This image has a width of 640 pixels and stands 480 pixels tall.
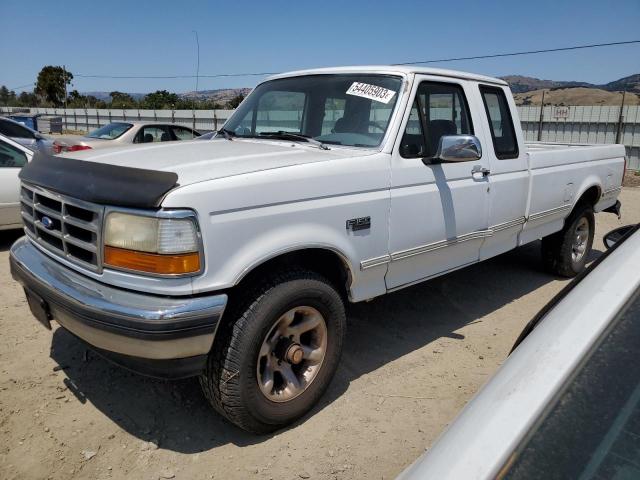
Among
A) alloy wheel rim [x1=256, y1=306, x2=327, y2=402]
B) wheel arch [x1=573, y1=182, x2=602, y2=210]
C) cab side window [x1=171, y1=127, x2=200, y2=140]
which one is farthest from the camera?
cab side window [x1=171, y1=127, x2=200, y2=140]

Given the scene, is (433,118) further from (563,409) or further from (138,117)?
(138,117)

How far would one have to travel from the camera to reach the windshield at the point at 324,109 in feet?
11.2

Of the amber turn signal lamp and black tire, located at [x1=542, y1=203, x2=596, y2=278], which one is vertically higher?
the amber turn signal lamp

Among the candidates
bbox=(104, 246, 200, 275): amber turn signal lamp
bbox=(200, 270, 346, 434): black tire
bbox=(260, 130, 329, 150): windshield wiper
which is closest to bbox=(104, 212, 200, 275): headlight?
bbox=(104, 246, 200, 275): amber turn signal lamp

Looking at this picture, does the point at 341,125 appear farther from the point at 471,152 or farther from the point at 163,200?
the point at 163,200

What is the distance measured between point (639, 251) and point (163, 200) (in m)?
1.82

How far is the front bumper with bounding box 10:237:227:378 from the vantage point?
2.27 meters

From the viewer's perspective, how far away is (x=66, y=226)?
267 cm

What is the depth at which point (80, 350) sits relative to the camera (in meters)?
3.68

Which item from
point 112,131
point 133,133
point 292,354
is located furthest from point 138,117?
point 292,354

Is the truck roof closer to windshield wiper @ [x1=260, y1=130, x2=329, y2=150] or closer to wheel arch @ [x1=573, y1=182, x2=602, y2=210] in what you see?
windshield wiper @ [x1=260, y1=130, x2=329, y2=150]

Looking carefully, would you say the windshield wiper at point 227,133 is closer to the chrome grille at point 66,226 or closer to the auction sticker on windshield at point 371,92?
the auction sticker on windshield at point 371,92

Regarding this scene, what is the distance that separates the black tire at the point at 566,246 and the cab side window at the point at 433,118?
7.51 ft

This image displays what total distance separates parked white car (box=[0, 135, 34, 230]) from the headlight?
4.63 meters
